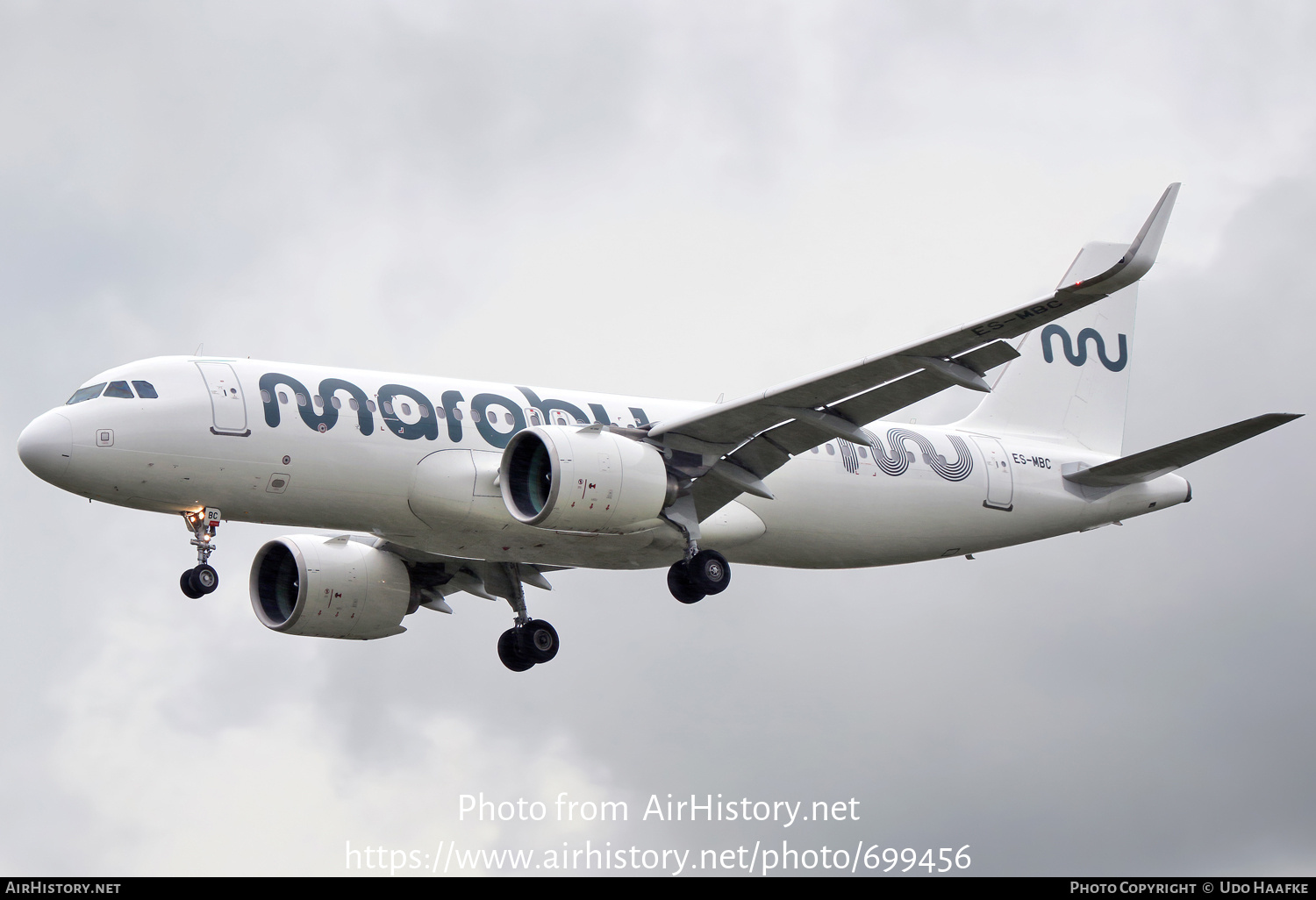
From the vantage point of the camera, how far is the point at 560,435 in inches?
1128

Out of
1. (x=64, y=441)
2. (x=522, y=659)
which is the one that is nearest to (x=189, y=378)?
(x=64, y=441)

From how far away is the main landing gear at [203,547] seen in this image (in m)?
28.2

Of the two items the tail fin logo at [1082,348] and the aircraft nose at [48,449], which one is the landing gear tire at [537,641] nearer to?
the aircraft nose at [48,449]

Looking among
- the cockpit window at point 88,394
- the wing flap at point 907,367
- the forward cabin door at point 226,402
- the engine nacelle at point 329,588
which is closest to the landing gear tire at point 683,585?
the wing flap at point 907,367

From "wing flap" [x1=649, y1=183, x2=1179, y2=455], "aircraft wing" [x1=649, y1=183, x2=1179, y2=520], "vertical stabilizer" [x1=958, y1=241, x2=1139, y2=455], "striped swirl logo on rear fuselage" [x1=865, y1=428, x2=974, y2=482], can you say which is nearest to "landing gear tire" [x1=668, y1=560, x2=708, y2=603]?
"aircraft wing" [x1=649, y1=183, x2=1179, y2=520]

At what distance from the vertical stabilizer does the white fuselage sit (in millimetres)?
3098

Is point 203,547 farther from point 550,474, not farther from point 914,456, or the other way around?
point 914,456

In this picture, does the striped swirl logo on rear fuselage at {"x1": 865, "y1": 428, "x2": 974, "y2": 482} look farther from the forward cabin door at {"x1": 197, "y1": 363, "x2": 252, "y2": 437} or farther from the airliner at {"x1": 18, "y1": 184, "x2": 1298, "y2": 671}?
the forward cabin door at {"x1": 197, "y1": 363, "x2": 252, "y2": 437}

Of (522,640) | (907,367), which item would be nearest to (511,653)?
(522,640)

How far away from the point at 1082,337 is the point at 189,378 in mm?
22289

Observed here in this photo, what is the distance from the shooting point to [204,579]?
28.4m

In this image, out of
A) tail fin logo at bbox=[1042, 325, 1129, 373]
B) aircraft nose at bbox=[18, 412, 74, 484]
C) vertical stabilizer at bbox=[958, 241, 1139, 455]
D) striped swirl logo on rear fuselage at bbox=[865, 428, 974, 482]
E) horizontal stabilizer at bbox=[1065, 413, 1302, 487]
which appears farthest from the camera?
tail fin logo at bbox=[1042, 325, 1129, 373]

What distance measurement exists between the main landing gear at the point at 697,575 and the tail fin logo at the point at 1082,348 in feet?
42.3

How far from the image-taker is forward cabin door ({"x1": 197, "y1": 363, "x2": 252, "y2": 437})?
28016 mm
